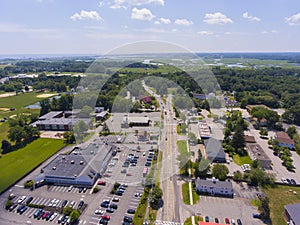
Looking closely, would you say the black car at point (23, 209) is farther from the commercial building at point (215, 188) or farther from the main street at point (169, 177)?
the commercial building at point (215, 188)

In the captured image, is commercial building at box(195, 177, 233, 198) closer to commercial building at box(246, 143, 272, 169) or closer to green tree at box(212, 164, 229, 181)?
Result: green tree at box(212, 164, 229, 181)

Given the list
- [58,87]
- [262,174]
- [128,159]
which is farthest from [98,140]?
[58,87]

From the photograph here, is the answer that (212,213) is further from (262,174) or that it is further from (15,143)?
(15,143)

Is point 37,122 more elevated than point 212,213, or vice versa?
point 37,122

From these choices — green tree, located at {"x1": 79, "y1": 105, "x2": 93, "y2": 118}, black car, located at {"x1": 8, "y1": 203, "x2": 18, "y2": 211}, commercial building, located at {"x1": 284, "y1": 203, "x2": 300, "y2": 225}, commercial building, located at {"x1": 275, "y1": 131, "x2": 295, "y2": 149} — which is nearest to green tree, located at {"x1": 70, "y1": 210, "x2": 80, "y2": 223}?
black car, located at {"x1": 8, "y1": 203, "x2": 18, "y2": 211}

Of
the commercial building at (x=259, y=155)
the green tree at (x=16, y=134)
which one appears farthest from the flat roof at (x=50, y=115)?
the commercial building at (x=259, y=155)

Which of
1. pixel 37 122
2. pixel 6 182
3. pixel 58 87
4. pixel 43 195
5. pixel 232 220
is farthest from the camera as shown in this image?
pixel 58 87

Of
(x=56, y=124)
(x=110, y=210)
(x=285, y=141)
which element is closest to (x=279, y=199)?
(x=285, y=141)
